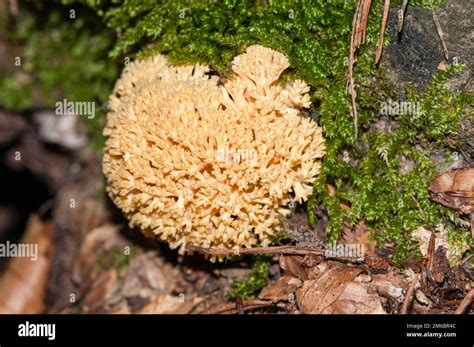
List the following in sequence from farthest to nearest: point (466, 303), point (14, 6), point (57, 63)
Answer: point (57, 63)
point (14, 6)
point (466, 303)

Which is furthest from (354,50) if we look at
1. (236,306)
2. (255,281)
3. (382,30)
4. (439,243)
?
(236,306)

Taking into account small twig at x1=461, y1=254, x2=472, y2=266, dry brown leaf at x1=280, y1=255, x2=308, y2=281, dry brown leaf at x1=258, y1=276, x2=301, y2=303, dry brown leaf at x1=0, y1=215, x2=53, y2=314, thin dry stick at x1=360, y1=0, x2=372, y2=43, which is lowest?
dry brown leaf at x1=0, y1=215, x2=53, y2=314

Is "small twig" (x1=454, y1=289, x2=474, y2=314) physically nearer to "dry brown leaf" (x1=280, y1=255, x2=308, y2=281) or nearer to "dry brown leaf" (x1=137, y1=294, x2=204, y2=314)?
"dry brown leaf" (x1=280, y1=255, x2=308, y2=281)

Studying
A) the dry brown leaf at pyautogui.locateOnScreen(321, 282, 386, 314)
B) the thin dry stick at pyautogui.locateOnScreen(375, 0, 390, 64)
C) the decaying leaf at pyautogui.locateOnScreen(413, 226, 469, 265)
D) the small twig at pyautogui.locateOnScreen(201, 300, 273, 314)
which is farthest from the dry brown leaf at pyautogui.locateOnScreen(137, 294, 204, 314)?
the thin dry stick at pyautogui.locateOnScreen(375, 0, 390, 64)

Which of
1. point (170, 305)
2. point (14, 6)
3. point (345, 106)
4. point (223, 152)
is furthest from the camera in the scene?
point (14, 6)

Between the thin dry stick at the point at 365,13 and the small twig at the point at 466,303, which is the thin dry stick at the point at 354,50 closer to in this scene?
the thin dry stick at the point at 365,13

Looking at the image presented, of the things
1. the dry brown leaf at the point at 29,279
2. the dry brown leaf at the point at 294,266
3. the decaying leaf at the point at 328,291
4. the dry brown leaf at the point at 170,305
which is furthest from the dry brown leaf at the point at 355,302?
the dry brown leaf at the point at 29,279

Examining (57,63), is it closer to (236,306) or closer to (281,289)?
(236,306)
